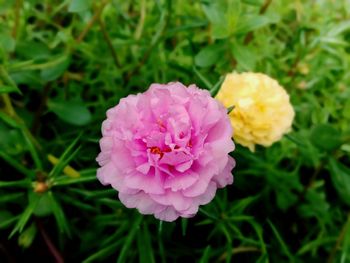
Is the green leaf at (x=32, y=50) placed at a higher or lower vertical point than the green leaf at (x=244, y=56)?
higher

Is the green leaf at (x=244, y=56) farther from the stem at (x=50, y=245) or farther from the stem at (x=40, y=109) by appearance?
the stem at (x=50, y=245)

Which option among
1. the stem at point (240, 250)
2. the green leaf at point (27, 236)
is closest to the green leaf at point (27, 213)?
the green leaf at point (27, 236)

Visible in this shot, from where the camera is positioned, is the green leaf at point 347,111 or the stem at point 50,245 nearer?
the stem at point 50,245

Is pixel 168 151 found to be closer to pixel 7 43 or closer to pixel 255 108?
pixel 255 108

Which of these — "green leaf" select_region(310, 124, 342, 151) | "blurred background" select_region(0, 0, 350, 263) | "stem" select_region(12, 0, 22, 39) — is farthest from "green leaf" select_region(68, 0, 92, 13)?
"green leaf" select_region(310, 124, 342, 151)

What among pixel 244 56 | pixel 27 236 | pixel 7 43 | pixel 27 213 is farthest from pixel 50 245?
pixel 244 56

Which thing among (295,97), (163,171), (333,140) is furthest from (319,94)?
(163,171)

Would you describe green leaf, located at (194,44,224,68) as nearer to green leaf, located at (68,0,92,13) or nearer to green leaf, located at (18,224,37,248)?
green leaf, located at (68,0,92,13)
